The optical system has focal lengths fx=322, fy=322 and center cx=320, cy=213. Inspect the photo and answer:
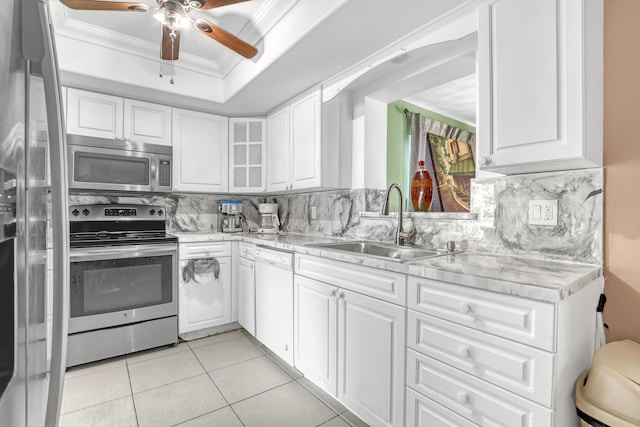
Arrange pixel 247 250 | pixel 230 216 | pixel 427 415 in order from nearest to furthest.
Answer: pixel 427 415 → pixel 247 250 → pixel 230 216

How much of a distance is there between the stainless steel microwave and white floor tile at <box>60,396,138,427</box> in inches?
63.7

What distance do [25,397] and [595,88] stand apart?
1945mm

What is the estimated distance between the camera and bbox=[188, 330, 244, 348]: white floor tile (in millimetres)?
2733

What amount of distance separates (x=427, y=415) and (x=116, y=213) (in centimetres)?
281

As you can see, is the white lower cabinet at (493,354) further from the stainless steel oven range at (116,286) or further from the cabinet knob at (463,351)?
the stainless steel oven range at (116,286)

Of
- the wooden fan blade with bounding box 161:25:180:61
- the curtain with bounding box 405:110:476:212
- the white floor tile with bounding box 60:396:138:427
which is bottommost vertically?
the white floor tile with bounding box 60:396:138:427

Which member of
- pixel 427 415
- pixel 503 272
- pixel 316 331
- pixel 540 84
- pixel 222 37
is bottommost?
pixel 427 415

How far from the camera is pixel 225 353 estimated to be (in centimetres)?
256

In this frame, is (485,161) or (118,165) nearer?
(485,161)

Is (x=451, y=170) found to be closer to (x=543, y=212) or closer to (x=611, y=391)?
(x=543, y=212)

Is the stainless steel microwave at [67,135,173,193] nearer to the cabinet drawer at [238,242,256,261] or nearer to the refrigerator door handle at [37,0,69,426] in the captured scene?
the cabinet drawer at [238,242,256,261]

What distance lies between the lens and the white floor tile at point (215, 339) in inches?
108

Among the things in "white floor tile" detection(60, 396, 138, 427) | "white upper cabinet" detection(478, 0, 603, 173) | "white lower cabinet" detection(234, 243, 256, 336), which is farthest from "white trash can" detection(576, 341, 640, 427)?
"white lower cabinet" detection(234, 243, 256, 336)

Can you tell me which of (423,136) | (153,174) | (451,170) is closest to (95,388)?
(153,174)
